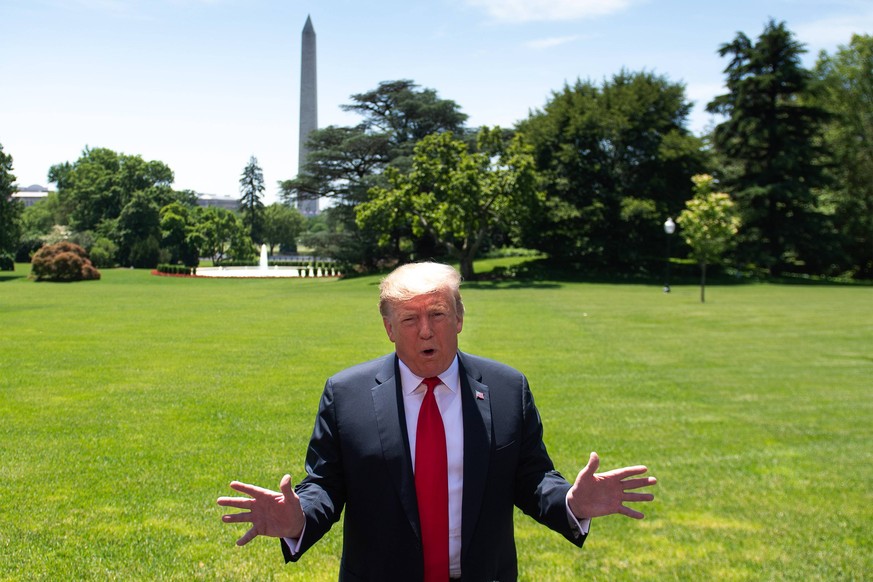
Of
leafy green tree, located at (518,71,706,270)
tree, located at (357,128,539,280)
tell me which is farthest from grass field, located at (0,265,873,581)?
leafy green tree, located at (518,71,706,270)

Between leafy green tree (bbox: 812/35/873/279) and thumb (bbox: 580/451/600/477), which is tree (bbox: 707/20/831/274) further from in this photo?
thumb (bbox: 580/451/600/477)

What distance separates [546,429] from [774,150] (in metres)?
50.5

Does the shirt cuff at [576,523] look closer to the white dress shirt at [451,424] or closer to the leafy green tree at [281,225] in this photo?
the white dress shirt at [451,424]

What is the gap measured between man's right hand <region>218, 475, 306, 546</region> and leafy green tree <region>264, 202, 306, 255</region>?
10302 cm

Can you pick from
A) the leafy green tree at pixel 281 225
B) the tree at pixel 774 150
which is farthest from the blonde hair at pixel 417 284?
the leafy green tree at pixel 281 225

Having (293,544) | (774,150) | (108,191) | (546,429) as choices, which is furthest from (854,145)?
(108,191)

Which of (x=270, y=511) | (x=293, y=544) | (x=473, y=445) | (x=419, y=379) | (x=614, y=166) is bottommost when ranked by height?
(x=293, y=544)

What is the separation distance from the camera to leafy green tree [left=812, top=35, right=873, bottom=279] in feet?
186

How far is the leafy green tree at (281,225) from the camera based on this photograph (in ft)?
347

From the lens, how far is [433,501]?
2.81 m

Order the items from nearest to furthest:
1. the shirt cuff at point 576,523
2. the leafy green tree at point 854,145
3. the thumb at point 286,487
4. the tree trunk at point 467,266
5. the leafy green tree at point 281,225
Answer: the thumb at point 286,487 < the shirt cuff at point 576,523 < the tree trunk at point 467,266 < the leafy green tree at point 854,145 < the leafy green tree at point 281,225

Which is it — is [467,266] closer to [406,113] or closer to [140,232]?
[406,113]

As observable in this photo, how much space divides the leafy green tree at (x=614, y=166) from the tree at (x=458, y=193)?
23.7 feet

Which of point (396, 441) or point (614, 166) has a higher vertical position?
point (614, 166)
